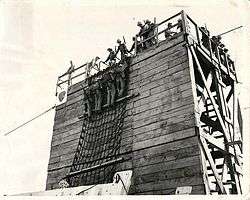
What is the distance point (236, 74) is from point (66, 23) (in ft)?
24.4

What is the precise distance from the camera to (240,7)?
6.08 m

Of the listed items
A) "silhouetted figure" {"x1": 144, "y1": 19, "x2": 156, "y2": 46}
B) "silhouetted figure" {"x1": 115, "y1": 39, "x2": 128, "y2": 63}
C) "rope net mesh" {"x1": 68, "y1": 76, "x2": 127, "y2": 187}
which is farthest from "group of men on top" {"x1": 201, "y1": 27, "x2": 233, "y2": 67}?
"rope net mesh" {"x1": 68, "y1": 76, "x2": 127, "y2": 187}

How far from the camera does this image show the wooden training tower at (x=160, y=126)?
853 cm

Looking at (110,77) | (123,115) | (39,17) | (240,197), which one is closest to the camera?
(240,197)

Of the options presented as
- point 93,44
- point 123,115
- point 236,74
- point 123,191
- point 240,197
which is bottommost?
point 240,197

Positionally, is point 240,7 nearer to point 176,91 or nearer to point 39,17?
point 176,91

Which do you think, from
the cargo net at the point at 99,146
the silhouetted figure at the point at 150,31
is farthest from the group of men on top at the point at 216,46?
the cargo net at the point at 99,146

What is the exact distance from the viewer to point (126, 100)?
10.8 metres

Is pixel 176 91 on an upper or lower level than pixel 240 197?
upper

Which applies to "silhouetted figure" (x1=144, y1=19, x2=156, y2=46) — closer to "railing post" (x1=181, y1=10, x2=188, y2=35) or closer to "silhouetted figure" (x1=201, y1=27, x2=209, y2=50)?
"railing post" (x1=181, y1=10, x2=188, y2=35)

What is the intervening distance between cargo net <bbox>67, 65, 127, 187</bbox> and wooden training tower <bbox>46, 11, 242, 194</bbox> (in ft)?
0.11

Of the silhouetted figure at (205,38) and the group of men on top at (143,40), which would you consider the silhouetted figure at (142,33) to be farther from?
the silhouetted figure at (205,38)

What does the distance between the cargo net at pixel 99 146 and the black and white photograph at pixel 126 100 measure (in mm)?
41

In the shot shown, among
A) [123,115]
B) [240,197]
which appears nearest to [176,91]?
[123,115]
